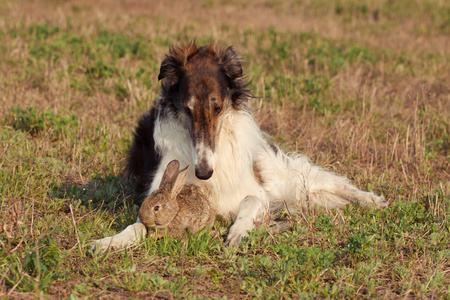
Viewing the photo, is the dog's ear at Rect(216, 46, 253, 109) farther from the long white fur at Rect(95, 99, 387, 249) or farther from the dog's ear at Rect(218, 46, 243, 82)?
the long white fur at Rect(95, 99, 387, 249)

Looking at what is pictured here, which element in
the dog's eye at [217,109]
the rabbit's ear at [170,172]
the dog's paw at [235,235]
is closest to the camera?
the rabbit's ear at [170,172]

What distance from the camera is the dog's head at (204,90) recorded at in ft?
13.9

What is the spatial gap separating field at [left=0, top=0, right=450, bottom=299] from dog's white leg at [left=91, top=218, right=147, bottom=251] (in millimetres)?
84

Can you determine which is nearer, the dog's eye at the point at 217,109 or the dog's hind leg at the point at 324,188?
the dog's eye at the point at 217,109

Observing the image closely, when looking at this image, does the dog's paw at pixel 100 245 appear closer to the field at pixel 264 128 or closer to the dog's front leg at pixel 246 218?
the field at pixel 264 128

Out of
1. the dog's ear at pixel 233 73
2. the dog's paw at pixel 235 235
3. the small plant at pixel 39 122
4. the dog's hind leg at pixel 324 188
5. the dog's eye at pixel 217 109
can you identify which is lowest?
the dog's hind leg at pixel 324 188

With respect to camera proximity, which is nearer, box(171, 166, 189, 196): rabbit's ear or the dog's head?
box(171, 166, 189, 196): rabbit's ear

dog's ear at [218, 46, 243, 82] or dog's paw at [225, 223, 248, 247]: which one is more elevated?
dog's ear at [218, 46, 243, 82]

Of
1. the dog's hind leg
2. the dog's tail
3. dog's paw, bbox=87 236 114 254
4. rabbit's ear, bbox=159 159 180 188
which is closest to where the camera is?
dog's paw, bbox=87 236 114 254

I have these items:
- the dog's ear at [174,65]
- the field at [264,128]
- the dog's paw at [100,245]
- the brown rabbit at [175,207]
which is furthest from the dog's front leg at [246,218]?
the dog's ear at [174,65]

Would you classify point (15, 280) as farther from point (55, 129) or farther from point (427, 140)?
point (427, 140)

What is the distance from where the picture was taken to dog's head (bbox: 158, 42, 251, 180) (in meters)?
4.25

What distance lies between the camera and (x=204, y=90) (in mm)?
4309

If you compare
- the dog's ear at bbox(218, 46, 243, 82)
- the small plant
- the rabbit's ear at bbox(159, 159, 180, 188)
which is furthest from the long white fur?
the small plant
